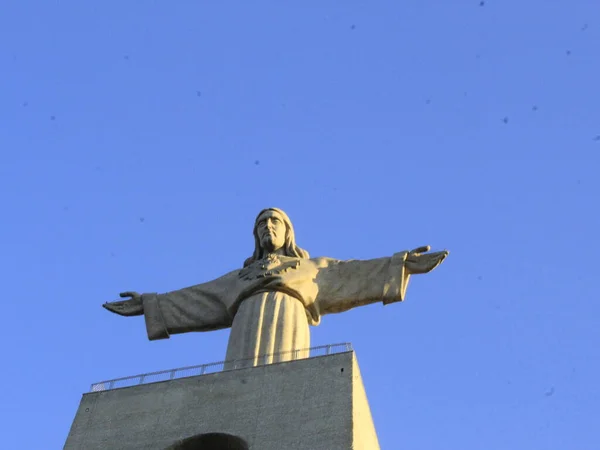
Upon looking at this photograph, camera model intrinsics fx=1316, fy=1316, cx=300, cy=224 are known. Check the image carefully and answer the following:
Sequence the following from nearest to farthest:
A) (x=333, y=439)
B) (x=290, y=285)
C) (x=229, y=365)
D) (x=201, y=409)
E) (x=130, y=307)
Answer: (x=333, y=439) < (x=201, y=409) < (x=229, y=365) < (x=290, y=285) < (x=130, y=307)

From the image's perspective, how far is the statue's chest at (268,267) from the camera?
25.2 m

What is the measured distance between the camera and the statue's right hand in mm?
26656

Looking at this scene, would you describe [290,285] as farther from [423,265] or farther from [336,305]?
[423,265]

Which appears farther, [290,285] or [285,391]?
[290,285]

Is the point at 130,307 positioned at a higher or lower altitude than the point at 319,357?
higher

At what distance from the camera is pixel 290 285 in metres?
25.0

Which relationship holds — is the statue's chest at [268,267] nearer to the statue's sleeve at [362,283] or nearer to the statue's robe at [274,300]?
the statue's robe at [274,300]

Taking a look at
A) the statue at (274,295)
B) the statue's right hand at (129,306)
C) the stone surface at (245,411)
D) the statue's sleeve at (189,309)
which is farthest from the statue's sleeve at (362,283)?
the statue's right hand at (129,306)

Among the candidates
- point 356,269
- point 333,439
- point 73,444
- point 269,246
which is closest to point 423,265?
point 356,269

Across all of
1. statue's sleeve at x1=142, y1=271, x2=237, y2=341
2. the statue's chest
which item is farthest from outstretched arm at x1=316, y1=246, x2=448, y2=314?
statue's sleeve at x1=142, y1=271, x2=237, y2=341

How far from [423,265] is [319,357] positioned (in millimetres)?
3694

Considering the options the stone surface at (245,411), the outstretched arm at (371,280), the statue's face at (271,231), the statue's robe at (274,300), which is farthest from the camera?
the statue's face at (271,231)

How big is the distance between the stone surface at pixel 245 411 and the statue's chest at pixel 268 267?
319 cm

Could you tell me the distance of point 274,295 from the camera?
24812mm
